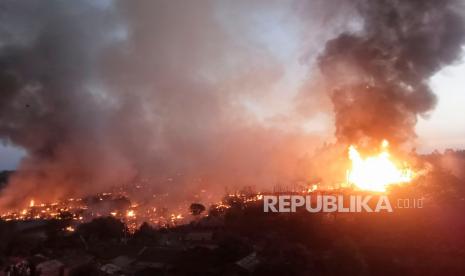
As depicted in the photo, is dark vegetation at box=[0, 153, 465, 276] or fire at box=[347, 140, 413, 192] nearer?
dark vegetation at box=[0, 153, 465, 276]

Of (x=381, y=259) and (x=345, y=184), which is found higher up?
(x=345, y=184)

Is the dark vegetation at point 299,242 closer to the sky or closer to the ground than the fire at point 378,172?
closer to the ground

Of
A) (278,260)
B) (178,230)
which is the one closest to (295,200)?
(178,230)

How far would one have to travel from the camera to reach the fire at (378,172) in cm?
4634

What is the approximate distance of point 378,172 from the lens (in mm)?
46938

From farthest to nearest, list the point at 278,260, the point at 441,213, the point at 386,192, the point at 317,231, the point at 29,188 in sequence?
the point at 29,188 → the point at 386,192 → the point at 441,213 → the point at 317,231 → the point at 278,260

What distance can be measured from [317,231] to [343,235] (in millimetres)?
2490

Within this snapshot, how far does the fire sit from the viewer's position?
152ft

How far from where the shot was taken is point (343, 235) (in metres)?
34.6

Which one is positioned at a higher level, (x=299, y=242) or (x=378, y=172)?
(x=378, y=172)

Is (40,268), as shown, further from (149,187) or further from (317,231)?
(149,187)

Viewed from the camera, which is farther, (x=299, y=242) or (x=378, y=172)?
(x=378, y=172)

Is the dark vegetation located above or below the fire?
below

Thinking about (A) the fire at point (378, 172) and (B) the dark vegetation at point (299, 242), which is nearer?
(B) the dark vegetation at point (299, 242)
